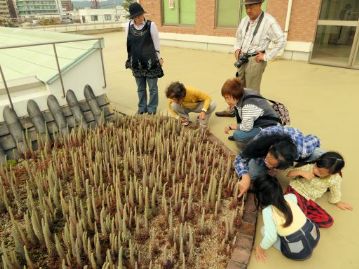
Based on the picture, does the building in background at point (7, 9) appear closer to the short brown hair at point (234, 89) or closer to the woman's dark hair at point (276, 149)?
the short brown hair at point (234, 89)

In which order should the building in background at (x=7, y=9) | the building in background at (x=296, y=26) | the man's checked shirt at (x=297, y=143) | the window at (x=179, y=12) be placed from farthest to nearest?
the building in background at (x=7, y=9) < the window at (x=179, y=12) < the building in background at (x=296, y=26) < the man's checked shirt at (x=297, y=143)

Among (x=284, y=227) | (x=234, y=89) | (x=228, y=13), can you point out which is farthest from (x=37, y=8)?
(x=284, y=227)

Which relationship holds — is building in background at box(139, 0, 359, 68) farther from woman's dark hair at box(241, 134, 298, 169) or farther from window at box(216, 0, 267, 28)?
woman's dark hair at box(241, 134, 298, 169)

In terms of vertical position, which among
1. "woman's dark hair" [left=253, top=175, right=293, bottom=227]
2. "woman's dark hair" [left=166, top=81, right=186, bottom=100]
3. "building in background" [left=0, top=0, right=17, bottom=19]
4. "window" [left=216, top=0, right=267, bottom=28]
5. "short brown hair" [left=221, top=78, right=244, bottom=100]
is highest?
"building in background" [left=0, top=0, right=17, bottom=19]

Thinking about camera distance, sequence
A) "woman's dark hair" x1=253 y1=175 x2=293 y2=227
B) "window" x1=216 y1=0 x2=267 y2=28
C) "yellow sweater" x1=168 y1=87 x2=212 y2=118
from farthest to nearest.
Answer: "window" x1=216 y1=0 x2=267 y2=28 → "yellow sweater" x1=168 y1=87 x2=212 y2=118 → "woman's dark hair" x1=253 y1=175 x2=293 y2=227

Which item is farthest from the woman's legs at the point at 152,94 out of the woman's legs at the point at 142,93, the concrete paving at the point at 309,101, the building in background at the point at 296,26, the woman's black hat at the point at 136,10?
the building in background at the point at 296,26

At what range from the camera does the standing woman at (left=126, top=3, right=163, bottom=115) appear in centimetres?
478

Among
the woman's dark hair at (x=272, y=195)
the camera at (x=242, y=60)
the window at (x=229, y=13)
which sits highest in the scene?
the window at (x=229, y=13)

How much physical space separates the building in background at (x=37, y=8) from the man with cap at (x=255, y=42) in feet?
413

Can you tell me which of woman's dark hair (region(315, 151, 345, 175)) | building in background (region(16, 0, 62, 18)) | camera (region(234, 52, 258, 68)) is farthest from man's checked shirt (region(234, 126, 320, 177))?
building in background (region(16, 0, 62, 18))

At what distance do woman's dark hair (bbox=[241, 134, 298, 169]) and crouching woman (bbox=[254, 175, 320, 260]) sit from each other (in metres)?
0.31

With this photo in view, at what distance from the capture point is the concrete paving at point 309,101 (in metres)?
2.63

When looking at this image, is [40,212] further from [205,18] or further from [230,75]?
[205,18]

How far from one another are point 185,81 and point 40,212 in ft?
18.5
